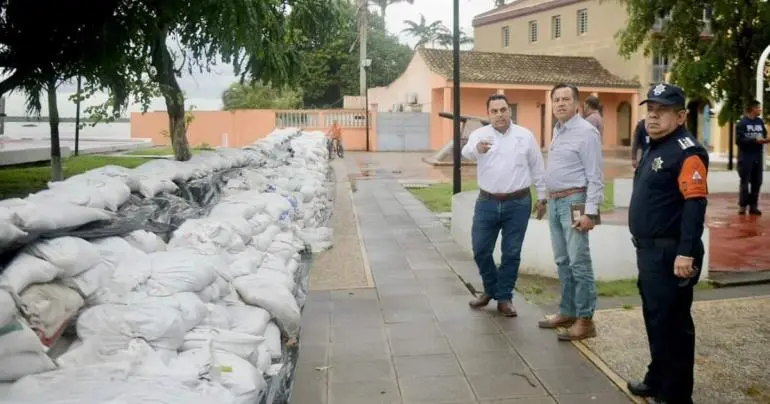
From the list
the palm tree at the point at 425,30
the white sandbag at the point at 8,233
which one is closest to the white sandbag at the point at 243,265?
the white sandbag at the point at 8,233

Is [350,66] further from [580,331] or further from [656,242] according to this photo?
[656,242]

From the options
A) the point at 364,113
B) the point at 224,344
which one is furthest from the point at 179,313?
the point at 364,113

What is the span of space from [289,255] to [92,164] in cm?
1339

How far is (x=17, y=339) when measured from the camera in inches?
88.0

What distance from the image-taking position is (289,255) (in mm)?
5562

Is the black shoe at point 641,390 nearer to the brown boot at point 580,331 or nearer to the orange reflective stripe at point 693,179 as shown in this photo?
the brown boot at point 580,331

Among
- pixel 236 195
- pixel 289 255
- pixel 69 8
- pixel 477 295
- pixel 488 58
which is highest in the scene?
Answer: pixel 488 58

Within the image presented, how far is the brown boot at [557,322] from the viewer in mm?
4992

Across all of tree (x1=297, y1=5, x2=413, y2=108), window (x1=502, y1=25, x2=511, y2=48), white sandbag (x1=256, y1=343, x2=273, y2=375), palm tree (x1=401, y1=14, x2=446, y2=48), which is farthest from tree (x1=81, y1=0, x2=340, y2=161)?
palm tree (x1=401, y1=14, x2=446, y2=48)

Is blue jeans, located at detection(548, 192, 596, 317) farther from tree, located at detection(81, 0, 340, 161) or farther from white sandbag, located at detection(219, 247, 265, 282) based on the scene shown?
tree, located at detection(81, 0, 340, 161)

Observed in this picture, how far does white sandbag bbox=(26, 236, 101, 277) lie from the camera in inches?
103

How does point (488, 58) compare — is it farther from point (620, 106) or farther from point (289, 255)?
point (289, 255)

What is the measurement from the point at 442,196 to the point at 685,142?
998 centimetres

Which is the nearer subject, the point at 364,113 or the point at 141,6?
the point at 141,6
